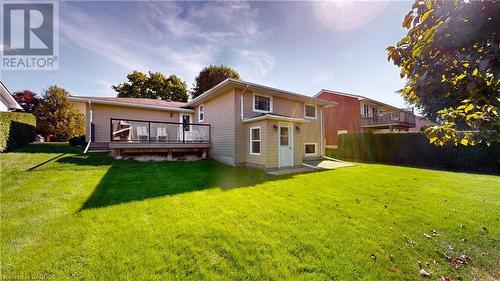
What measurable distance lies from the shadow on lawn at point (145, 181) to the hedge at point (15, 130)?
199 inches

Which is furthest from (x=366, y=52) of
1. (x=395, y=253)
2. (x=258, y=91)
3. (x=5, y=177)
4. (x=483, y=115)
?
(x=5, y=177)

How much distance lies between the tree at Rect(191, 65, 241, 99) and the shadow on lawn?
20482mm

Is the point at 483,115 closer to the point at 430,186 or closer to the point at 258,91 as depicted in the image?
the point at 430,186

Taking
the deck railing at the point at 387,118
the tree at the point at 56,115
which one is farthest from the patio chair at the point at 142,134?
the tree at the point at 56,115

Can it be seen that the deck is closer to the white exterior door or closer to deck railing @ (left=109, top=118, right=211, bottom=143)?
deck railing @ (left=109, top=118, right=211, bottom=143)

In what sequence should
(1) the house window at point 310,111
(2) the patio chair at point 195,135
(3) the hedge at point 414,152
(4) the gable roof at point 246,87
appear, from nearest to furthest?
1. (4) the gable roof at point 246,87
2. (3) the hedge at point 414,152
3. (2) the patio chair at point 195,135
4. (1) the house window at point 310,111

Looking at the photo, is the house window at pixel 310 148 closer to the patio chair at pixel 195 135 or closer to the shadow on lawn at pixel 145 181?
the shadow on lawn at pixel 145 181

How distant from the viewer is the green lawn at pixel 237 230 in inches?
105

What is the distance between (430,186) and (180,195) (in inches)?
330

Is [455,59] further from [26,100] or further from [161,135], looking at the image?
[26,100]

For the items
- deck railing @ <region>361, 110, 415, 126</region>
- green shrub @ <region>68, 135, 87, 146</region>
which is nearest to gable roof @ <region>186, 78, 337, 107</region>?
green shrub @ <region>68, 135, 87, 146</region>

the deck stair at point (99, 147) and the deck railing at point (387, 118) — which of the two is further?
the deck railing at point (387, 118)

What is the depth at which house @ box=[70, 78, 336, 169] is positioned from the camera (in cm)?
985

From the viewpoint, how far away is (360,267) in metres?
2.79
